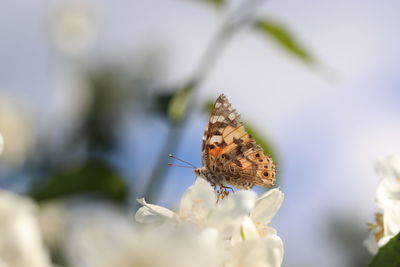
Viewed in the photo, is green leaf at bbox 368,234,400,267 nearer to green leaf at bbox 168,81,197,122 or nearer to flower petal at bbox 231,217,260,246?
flower petal at bbox 231,217,260,246

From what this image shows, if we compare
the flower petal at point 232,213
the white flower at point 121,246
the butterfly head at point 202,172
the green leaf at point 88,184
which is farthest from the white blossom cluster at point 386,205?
the green leaf at point 88,184

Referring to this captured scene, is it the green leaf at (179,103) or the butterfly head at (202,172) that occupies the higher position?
the green leaf at (179,103)

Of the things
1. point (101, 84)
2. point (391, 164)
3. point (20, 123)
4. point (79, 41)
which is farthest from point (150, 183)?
point (101, 84)

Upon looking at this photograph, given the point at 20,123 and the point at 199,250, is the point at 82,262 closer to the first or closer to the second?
the point at 199,250

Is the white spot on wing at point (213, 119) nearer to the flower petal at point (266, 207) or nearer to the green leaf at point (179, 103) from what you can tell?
the green leaf at point (179, 103)

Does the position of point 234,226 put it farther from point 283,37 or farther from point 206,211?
point 283,37

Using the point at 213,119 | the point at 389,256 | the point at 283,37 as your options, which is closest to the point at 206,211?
the point at 389,256

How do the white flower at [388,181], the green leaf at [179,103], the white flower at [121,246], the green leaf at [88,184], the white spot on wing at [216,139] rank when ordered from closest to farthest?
the white flower at [121,246], the white flower at [388,181], the white spot on wing at [216,139], the green leaf at [88,184], the green leaf at [179,103]
